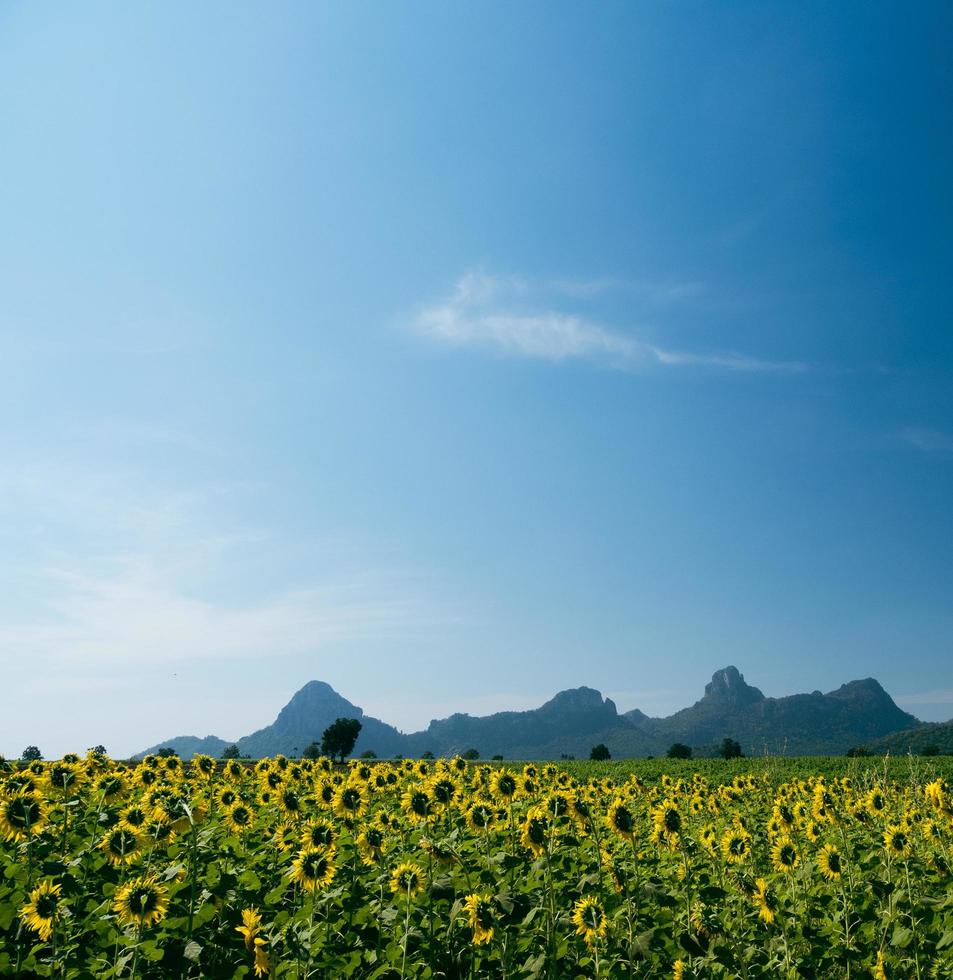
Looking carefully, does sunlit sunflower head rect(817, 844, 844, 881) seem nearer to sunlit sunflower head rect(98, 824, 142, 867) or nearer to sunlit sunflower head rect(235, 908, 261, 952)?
sunlit sunflower head rect(235, 908, 261, 952)

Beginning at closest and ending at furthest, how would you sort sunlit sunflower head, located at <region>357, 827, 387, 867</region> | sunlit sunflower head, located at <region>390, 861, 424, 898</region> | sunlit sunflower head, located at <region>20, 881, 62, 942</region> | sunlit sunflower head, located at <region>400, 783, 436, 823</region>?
sunlit sunflower head, located at <region>20, 881, 62, 942</region>
sunlit sunflower head, located at <region>390, 861, 424, 898</region>
sunlit sunflower head, located at <region>400, 783, 436, 823</region>
sunlit sunflower head, located at <region>357, 827, 387, 867</region>

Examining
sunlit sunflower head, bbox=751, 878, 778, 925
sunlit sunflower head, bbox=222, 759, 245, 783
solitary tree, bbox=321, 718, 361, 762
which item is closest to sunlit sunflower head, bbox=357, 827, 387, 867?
sunlit sunflower head, bbox=751, 878, 778, 925

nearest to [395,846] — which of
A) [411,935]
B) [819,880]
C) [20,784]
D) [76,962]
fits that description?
[411,935]

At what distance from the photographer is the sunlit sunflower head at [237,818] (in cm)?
886

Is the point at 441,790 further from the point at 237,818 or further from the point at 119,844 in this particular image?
the point at 119,844

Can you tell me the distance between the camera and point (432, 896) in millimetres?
5699

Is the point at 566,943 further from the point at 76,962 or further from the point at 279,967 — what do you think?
the point at 76,962

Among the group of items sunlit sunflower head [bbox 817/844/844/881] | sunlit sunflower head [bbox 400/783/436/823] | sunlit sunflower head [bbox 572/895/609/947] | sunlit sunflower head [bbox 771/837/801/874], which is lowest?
sunlit sunflower head [bbox 817/844/844/881]

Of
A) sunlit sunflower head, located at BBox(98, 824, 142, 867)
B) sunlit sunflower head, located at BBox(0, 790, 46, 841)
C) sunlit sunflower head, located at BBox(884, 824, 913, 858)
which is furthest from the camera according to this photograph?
sunlit sunflower head, located at BBox(884, 824, 913, 858)

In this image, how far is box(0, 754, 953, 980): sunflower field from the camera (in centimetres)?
557

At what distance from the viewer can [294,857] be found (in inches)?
292

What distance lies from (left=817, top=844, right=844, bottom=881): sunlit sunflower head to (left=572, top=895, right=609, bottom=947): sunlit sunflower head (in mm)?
4087

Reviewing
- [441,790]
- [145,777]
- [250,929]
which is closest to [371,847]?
[441,790]

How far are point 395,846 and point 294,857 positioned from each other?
1.34 metres
